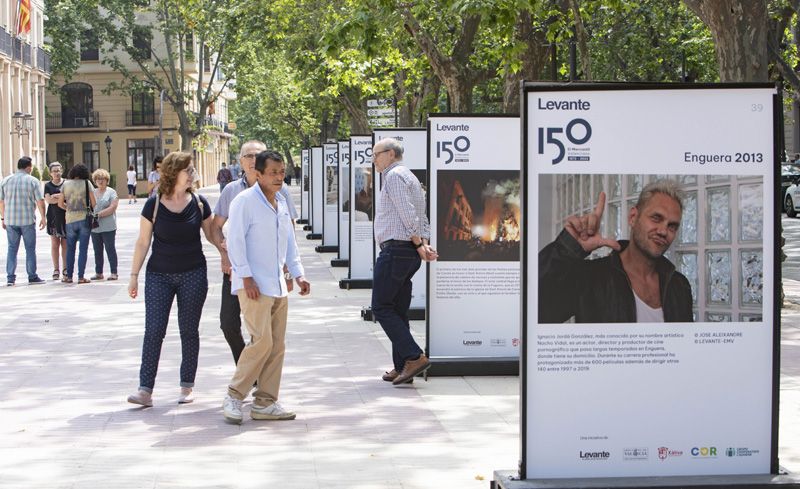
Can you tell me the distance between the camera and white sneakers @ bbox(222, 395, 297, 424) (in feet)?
25.7

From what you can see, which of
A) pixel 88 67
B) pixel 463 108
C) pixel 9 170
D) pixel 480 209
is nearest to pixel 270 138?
pixel 88 67

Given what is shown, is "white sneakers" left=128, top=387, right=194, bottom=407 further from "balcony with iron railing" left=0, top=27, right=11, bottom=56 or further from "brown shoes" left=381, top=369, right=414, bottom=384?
"balcony with iron railing" left=0, top=27, right=11, bottom=56

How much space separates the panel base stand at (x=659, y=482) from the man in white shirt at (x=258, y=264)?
8.68 feet

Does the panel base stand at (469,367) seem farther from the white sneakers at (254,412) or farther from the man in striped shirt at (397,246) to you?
the white sneakers at (254,412)

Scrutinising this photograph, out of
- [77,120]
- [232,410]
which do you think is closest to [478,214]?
[232,410]

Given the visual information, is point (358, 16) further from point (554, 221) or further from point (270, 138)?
point (270, 138)

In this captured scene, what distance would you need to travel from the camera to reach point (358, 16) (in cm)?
1523

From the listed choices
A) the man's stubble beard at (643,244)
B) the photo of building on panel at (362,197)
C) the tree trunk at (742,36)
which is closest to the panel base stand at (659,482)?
the man's stubble beard at (643,244)

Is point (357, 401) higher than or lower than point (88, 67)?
lower

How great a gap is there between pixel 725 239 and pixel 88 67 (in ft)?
246

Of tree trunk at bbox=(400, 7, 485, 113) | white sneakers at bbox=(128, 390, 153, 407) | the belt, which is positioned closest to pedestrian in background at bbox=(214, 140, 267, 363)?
white sneakers at bbox=(128, 390, 153, 407)

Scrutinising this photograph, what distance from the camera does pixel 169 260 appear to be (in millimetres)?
8406

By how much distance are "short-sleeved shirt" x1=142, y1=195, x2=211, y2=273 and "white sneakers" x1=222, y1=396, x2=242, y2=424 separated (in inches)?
41.1

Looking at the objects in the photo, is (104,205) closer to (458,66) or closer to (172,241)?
(458,66)
